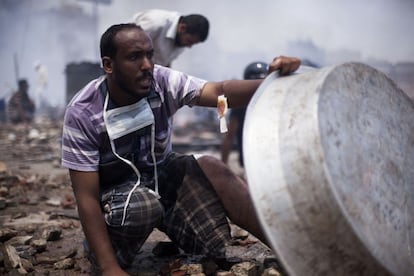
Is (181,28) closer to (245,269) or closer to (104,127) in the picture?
(104,127)

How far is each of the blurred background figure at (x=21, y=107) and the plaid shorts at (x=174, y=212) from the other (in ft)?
40.2

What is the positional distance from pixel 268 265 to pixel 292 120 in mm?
966

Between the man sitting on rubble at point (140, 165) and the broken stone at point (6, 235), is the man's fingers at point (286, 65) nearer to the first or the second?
the man sitting on rubble at point (140, 165)

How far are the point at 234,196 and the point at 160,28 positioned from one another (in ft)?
8.40

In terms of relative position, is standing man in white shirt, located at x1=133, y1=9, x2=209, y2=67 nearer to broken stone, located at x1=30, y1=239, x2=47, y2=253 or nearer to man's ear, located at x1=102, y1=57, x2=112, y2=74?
man's ear, located at x1=102, y1=57, x2=112, y2=74

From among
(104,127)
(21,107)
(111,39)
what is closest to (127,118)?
(104,127)

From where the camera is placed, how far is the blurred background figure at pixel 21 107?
13.2 meters

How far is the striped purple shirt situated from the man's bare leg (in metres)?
0.32

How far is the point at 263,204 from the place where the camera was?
1.42 meters

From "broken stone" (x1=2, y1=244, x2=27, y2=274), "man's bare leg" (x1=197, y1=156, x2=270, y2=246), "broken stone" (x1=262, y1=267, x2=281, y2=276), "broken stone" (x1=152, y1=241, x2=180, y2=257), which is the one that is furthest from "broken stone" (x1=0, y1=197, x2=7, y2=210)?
"broken stone" (x1=262, y1=267, x2=281, y2=276)

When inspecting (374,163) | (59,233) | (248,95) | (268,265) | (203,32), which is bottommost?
(59,233)

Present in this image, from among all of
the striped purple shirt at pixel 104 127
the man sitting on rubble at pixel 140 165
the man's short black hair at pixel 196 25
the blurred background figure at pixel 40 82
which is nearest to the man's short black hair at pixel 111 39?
the man sitting on rubble at pixel 140 165

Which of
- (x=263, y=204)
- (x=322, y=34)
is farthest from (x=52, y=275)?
(x=322, y=34)

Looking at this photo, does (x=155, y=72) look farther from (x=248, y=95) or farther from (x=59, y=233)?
(x=59, y=233)
